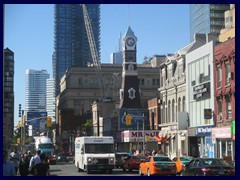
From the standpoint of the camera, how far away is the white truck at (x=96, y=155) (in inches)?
1465

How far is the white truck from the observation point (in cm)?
3722

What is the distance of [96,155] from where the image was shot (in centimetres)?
3775

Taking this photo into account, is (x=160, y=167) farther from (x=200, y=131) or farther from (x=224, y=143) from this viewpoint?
(x=200, y=131)

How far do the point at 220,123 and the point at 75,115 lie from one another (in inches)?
3908

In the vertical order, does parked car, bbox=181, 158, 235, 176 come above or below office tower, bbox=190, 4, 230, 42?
below

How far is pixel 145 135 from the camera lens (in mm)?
73562

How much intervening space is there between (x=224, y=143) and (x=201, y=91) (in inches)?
277

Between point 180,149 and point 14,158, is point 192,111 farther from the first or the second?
point 14,158

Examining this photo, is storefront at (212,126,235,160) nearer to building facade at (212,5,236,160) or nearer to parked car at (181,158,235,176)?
building facade at (212,5,236,160)

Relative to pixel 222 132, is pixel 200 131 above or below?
above

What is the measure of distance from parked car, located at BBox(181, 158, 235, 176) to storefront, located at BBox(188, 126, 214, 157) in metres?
25.1

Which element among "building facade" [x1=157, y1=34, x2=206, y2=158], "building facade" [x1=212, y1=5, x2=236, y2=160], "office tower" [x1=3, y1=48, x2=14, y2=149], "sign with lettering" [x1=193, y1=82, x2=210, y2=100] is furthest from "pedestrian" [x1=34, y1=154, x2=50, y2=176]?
"building facade" [x1=157, y1=34, x2=206, y2=158]

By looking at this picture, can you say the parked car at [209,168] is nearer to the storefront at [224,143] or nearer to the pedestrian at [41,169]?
the pedestrian at [41,169]

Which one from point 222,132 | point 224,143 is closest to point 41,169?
point 222,132
